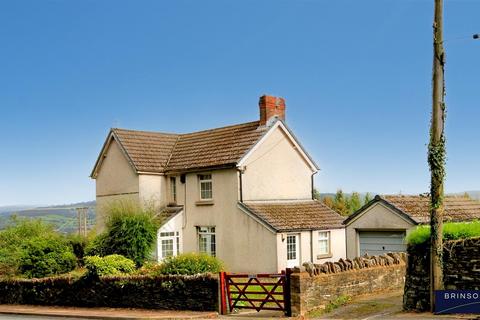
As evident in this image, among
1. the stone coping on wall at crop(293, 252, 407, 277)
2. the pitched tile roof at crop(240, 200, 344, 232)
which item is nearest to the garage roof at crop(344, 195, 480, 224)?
the stone coping on wall at crop(293, 252, 407, 277)

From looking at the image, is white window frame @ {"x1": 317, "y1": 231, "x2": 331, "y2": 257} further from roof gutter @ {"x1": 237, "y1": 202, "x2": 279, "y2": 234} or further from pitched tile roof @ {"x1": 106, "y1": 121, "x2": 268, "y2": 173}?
pitched tile roof @ {"x1": 106, "y1": 121, "x2": 268, "y2": 173}

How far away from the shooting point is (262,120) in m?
35.2

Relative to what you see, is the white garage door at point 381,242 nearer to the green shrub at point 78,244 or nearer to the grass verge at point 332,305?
the grass verge at point 332,305

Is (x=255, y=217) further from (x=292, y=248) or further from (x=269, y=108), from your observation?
(x=269, y=108)

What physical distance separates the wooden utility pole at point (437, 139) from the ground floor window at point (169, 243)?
20716mm

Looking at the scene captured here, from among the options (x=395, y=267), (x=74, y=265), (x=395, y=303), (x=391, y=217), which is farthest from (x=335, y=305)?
(x=74, y=265)

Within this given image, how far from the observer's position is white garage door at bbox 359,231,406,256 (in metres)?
26.7

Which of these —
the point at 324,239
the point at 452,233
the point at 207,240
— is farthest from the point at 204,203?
the point at 452,233

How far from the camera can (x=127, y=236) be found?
104 feet

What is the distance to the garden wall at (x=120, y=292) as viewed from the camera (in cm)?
2200

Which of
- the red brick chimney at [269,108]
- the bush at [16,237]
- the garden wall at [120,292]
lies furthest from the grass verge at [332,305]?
the bush at [16,237]

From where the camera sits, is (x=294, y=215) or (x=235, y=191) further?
(x=294, y=215)

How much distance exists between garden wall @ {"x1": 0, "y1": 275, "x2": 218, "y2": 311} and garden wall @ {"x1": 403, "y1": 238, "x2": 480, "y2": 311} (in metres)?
7.21

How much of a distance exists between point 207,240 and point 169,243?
2.30 metres
